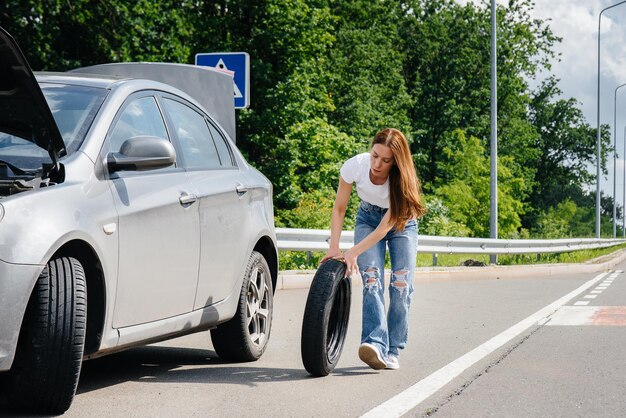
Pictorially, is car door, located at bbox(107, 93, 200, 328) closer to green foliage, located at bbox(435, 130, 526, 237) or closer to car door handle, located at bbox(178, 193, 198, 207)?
car door handle, located at bbox(178, 193, 198, 207)

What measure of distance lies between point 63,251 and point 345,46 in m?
44.8

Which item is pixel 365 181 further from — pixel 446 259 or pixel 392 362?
pixel 446 259

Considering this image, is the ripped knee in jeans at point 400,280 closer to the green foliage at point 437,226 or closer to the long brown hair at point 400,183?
the long brown hair at point 400,183

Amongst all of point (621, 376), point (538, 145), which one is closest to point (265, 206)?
point (621, 376)

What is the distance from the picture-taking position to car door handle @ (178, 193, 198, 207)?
580cm

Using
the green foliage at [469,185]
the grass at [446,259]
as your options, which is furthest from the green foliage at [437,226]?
the green foliage at [469,185]

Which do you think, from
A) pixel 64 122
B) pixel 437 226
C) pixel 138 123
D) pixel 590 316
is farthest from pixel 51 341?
pixel 437 226

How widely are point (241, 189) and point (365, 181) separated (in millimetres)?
773

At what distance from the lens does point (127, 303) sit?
5.24m

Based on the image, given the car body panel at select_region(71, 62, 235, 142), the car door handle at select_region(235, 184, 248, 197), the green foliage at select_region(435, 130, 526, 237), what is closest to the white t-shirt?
the car door handle at select_region(235, 184, 248, 197)

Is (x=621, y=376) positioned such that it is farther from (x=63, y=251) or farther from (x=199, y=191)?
(x=63, y=251)

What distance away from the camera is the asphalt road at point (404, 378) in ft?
17.5

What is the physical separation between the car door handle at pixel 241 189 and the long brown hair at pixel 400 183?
881 millimetres

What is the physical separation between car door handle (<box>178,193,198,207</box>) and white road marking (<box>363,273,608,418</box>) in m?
1.50
